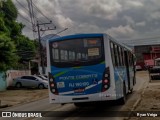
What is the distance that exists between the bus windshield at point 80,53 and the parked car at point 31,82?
29.7 m

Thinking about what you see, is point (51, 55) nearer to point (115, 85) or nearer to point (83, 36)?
point (83, 36)

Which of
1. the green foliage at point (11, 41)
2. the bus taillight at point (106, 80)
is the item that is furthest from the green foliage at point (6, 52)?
the bus taillight at point (106, 80)

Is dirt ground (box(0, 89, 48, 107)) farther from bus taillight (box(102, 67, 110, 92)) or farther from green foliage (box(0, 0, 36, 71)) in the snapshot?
bus taillight (box(102, 67, 110, 92))

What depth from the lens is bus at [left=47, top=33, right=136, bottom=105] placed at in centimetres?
1548

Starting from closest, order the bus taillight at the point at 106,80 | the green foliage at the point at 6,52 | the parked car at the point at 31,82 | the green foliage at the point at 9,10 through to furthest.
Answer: the bus taillight at the point at 106,80
the green foliage at the point at 6,52
the parked car at the point at 31,82
the green foliage at the point at 9,10

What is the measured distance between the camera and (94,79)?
15.5m

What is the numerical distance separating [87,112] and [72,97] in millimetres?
1652

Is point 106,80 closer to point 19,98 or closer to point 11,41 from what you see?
point 19,98

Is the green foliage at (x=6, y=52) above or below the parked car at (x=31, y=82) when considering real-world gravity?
above

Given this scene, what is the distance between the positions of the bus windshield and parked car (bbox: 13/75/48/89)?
29.7 metres

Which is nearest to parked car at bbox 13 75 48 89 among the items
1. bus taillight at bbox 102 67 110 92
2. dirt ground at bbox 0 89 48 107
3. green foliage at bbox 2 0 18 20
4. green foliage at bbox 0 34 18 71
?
green foliage at bbox 0 34 18 71

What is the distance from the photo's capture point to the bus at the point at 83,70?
15477mm

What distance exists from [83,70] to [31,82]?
103 ft

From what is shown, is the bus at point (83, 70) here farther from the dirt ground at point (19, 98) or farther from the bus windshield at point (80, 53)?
the dirt ground at point (19, 98)
